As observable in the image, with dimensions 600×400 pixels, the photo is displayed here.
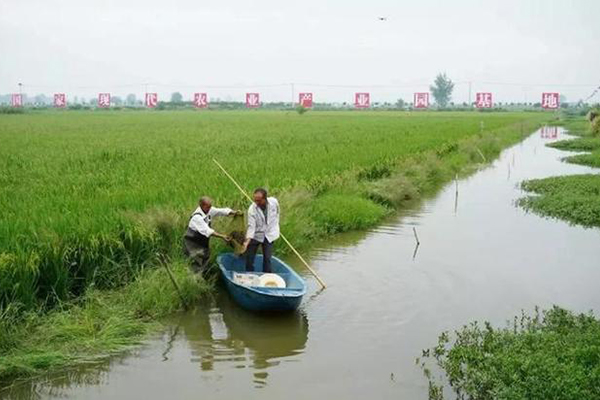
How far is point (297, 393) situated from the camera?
5.64m

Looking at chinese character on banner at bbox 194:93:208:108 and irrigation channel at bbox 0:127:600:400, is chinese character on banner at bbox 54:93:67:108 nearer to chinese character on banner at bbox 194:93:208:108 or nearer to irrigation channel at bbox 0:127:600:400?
chinese character on banner at bbox 194:93:208:108

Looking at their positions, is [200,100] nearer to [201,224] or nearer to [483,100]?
[483,100]

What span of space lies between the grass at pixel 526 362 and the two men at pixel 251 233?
265 cm

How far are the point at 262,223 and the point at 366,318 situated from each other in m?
1.83

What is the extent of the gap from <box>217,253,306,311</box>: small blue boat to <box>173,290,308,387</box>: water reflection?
0.19m

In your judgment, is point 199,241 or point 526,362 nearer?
point 526,362

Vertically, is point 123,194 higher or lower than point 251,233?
higher

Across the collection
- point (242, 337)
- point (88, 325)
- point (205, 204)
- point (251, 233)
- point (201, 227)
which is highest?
point (205, 204)

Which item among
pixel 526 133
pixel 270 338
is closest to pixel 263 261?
pixel 270 338

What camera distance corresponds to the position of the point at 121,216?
8211 mm

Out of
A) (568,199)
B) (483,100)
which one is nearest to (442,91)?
(483,100)

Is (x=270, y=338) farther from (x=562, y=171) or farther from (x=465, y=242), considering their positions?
(x=562, y=171)

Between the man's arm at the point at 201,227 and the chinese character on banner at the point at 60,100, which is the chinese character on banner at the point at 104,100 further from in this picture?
the man's arm at the point at 201,227

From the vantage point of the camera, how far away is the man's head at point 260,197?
309 inches
